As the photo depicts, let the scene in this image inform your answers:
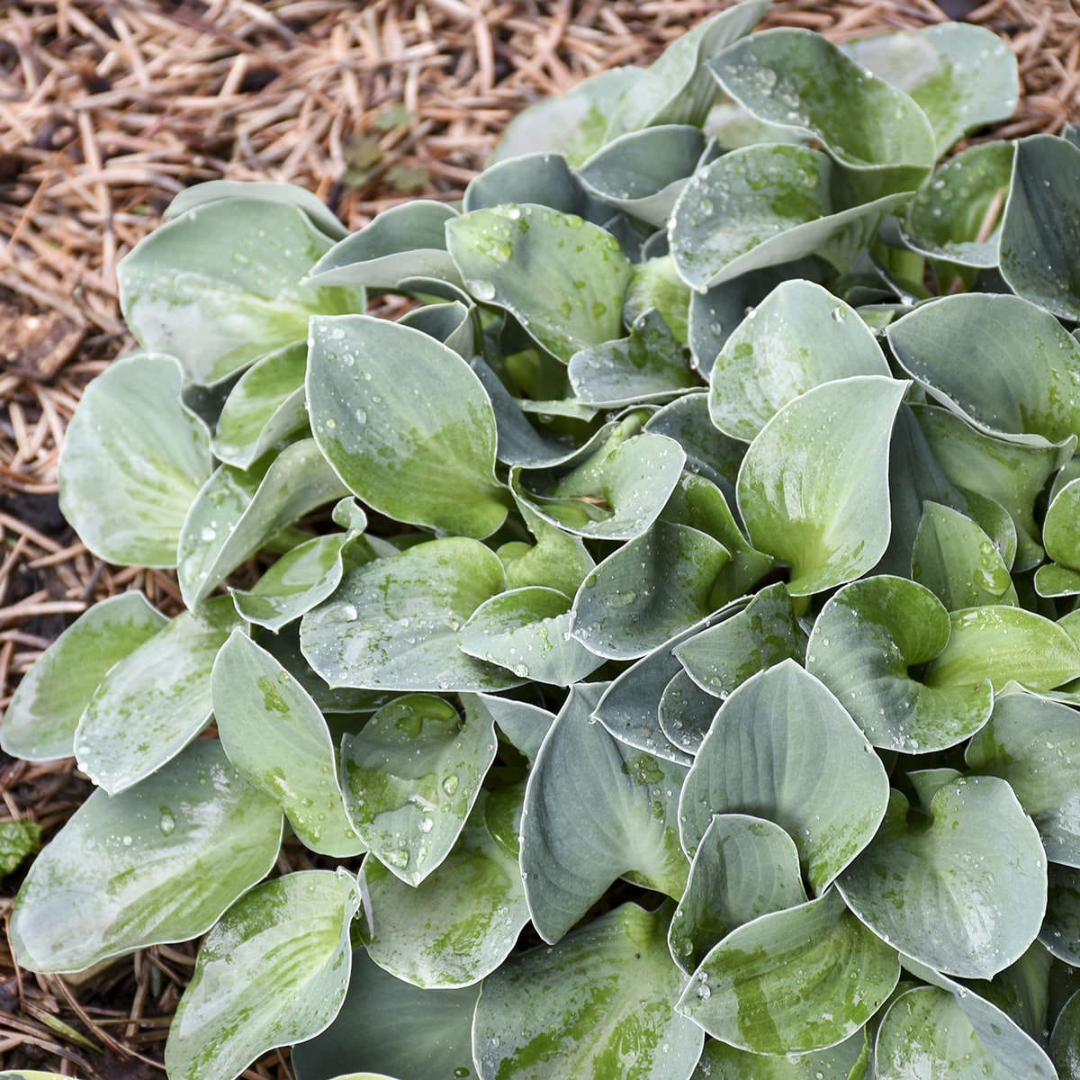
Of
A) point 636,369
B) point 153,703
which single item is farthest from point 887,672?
point 153,703

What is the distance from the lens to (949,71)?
1581mm

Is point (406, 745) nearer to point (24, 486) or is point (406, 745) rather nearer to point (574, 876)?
point (574, 876)

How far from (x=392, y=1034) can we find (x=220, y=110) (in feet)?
4.76

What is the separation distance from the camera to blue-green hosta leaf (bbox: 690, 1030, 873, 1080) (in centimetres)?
107

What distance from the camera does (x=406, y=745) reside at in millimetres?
1193

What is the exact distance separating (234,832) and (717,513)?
0.67m

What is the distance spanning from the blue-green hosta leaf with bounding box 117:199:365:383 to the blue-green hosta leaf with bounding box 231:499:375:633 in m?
0.31

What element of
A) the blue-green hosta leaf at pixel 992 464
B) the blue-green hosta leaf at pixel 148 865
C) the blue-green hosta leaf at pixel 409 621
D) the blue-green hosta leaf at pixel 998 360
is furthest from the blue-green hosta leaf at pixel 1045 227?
the blue-green hosta leaf at pixel 148 865

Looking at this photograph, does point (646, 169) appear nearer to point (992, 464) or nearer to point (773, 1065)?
point (992, 464)

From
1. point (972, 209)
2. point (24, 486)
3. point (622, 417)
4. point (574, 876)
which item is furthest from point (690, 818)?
point (24, 486)

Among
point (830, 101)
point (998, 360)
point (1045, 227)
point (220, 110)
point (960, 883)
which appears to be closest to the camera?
point (960, 883)

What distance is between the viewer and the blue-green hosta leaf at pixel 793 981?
98 cm

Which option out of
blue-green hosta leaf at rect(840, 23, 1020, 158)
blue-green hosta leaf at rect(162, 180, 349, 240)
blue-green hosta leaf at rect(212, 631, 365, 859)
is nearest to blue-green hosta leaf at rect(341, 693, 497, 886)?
blue-green hosta leaf at rect(212, 631, 365, 859)

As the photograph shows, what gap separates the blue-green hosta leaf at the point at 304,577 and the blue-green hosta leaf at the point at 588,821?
32 cm
